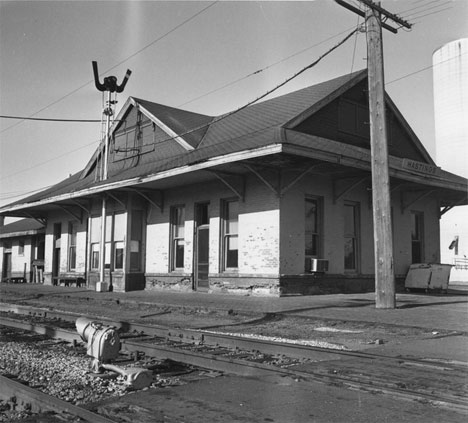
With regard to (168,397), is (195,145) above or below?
above

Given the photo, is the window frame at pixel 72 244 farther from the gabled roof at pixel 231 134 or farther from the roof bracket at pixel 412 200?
the roof bracket at pixel 412 200

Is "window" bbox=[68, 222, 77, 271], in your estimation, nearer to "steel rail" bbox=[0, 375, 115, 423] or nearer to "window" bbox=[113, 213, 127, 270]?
"window" bbox=[113, 213, 127, 270]

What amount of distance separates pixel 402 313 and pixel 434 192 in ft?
35.1

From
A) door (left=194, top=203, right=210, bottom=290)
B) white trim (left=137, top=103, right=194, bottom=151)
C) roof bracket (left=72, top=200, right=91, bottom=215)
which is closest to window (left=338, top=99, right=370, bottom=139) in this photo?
white trim (left=137, top=103, right=194, bottom=151)

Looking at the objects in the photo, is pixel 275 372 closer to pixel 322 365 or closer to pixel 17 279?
pixel 322 365

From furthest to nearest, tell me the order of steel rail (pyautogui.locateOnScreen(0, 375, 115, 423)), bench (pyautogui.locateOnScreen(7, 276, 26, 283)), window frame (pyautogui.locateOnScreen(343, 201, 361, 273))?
bench (pyautogui.locateOnScreen(7, 276, 26, 283)), window frame (pyautogui.locateOnScreen(343, 201, 361, 273)), steel rail (pyautogui.locateOnScreen(0, 375, 115, 423))

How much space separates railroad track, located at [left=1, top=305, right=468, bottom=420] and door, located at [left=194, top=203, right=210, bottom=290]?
965cm

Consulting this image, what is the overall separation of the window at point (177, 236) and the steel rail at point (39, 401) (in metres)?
14.4

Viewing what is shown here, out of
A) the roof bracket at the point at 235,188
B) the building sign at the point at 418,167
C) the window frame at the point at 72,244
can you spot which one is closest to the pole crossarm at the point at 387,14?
the building sign at the point at 418,167

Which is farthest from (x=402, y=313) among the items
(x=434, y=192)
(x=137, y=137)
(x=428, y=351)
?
(x=137, y=137)

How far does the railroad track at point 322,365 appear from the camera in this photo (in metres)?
5.02

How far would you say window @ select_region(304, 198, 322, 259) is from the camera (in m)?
17.0

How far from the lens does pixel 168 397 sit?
4.77m

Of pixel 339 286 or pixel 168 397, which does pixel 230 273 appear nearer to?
pixel 339 286
